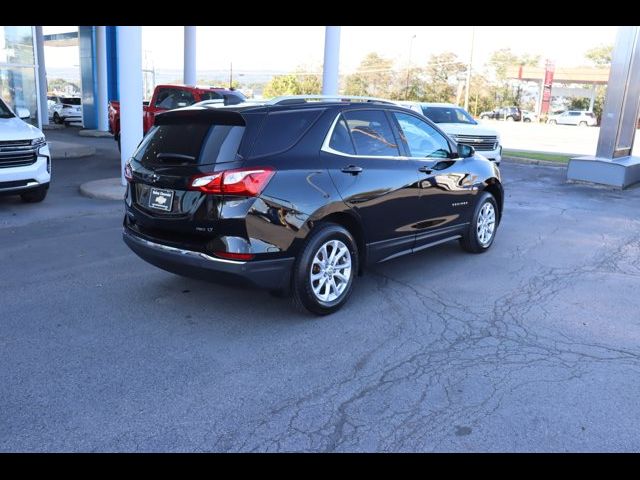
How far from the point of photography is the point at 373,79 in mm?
74438

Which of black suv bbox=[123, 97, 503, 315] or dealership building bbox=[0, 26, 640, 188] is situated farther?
dealership building bbox=[0, 26, 640, 188]

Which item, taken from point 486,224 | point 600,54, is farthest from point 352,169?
point 600,54

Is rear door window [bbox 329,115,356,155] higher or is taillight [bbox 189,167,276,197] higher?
rear door window [bbox 329,115,356,155]

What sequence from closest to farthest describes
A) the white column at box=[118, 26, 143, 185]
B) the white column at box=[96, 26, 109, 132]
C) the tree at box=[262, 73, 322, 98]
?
1. the white column at box=[118, 26, 143, 185]
2. the white column at box=[96, 26, 109, 132]
3. the tree at box=[262, 73, 322, 98]

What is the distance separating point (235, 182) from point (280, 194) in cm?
36

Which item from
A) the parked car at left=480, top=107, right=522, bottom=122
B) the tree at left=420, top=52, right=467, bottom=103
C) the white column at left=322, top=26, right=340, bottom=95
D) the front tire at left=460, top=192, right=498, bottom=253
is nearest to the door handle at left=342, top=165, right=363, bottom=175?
the front tire at left=460, top=192, right=498, bottom=253

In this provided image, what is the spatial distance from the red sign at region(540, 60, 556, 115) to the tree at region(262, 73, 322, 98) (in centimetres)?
2461

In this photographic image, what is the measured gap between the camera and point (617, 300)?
18.0 feet

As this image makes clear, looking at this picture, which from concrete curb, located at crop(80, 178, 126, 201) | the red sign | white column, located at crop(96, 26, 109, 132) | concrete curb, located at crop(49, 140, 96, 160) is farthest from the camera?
the red sign

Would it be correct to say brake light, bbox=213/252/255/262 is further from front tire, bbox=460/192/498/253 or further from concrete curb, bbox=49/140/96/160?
concrete curb, bbox=49/140/96/160

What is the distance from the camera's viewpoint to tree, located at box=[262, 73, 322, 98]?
67.2 metres
